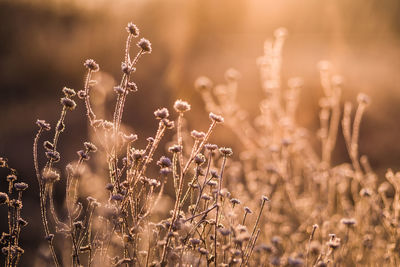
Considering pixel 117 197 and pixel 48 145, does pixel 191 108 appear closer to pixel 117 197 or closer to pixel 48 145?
pixel 48 145

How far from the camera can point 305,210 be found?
454 centimetres

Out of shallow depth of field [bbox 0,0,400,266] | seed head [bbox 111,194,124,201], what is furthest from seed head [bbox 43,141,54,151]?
shallow depth of field [bbox 0,0,400,266]

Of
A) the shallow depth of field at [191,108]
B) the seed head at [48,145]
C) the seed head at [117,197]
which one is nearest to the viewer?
the seed head at [117,197]

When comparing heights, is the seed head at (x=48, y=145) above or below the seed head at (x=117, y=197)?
above

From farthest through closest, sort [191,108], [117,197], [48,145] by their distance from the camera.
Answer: [191,108] → [48,145] → [117,197]

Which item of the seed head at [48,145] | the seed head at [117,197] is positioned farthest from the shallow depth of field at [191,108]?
the seed head at [117,197]

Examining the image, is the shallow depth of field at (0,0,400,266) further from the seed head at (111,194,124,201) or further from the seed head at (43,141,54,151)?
the seed head at (111,194,124,201)

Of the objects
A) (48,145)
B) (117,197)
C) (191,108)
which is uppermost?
(48,145)

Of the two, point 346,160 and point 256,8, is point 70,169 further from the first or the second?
point 256,8

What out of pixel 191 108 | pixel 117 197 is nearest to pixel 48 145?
pixel 117 197

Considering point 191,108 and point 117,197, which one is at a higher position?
point 117,197

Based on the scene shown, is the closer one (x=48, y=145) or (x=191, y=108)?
(x=48, y=145)

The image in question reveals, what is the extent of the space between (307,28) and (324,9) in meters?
1.74

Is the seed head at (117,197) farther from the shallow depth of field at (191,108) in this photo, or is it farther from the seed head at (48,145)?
the shallow depth of field at (191,108)
